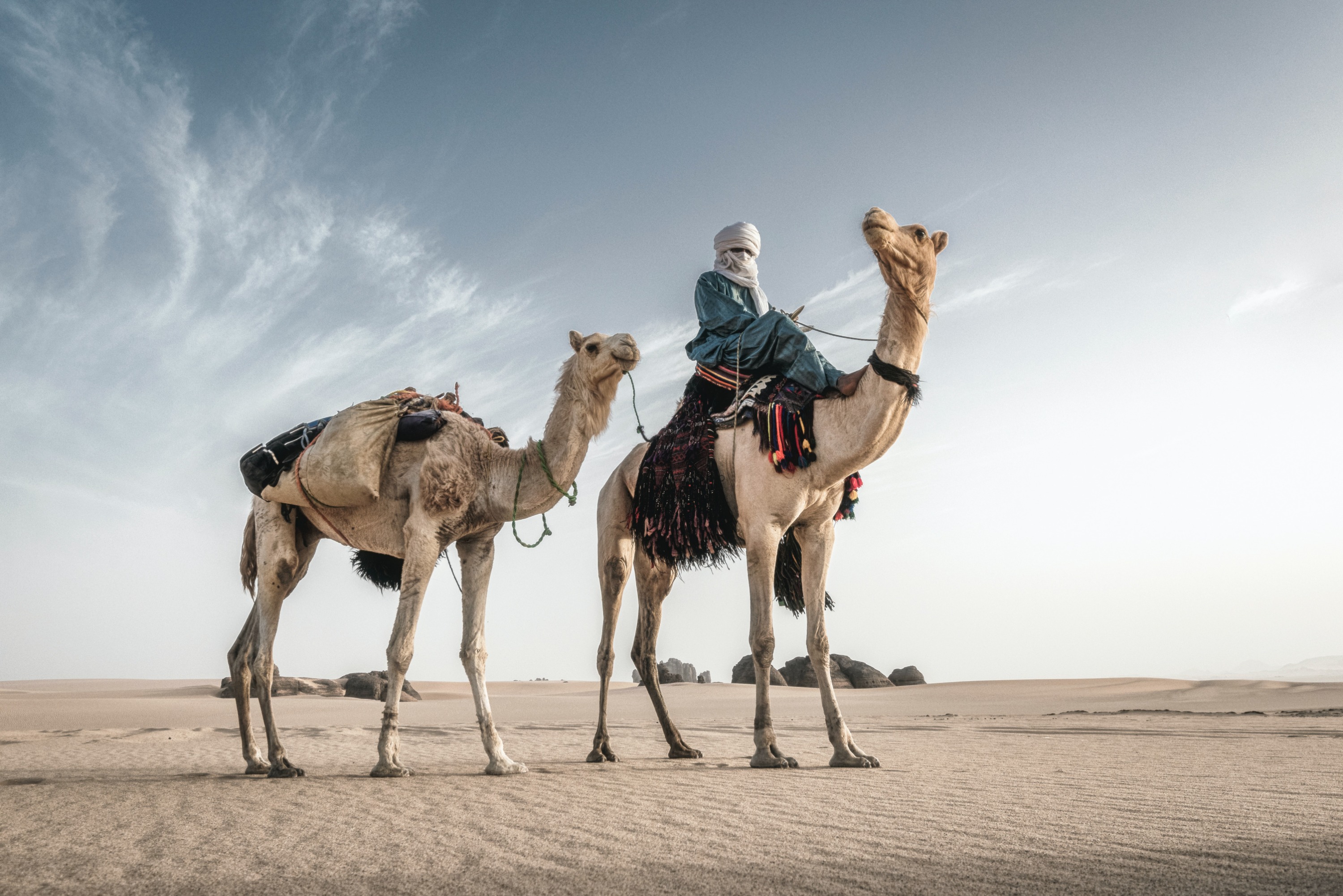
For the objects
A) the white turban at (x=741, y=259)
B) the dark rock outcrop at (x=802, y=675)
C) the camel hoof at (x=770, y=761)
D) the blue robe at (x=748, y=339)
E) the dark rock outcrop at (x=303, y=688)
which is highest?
the white turban at (x=741, y=259)

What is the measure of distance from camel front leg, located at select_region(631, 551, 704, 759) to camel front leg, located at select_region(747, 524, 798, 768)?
1399mm

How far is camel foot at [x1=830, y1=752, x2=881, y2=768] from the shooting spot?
257 inches

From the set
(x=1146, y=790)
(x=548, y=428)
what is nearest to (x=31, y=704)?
(x=548, y=428)

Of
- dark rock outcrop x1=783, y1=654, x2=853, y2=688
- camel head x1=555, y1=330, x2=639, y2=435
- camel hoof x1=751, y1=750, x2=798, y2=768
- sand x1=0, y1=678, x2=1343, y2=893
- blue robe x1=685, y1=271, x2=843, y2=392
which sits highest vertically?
blue robe x1=685, y1=271, x2=843, y2=392

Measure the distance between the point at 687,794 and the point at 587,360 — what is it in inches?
132

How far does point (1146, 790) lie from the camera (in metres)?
5.00

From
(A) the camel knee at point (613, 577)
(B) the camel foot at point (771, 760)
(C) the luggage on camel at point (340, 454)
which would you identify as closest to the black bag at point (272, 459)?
(C) the luggage on camel at point (340, 454)

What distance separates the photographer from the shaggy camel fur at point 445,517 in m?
6.59

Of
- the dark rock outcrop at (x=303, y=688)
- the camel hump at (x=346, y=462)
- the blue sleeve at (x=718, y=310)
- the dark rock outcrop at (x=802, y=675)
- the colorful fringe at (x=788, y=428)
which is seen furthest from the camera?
the dark rock outcrop at (x=802, y=675)

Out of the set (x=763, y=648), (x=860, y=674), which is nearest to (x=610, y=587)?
(x=763, y=648)

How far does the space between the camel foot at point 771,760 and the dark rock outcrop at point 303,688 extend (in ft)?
66.5

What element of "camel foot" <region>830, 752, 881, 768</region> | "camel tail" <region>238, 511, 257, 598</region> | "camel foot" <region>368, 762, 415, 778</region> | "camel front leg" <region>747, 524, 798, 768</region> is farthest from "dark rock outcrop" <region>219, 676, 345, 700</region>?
"camel foot" <region>830, 752, 881, 768</region>

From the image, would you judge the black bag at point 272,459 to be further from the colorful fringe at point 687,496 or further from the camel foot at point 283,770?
the colorful fringe at point 687,496

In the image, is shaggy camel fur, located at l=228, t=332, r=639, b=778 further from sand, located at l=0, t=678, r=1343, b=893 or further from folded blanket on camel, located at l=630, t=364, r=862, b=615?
folded blanket on camel, located at l=630, t=364, r=862, b=615
